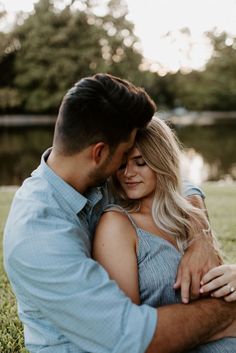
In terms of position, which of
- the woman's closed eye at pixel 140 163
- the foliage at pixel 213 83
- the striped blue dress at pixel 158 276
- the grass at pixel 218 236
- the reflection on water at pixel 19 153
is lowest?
the foliage at pixel 213 83

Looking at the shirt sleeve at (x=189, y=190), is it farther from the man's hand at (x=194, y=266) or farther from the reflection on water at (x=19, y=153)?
the reflection on water at (x=19, y=153)

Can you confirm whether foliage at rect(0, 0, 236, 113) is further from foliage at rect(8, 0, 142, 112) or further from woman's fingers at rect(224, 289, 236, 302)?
woman's fingers at rect(224, 289, 236, 302)

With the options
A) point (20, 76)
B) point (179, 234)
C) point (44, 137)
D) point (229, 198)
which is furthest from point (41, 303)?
point (20, 76)

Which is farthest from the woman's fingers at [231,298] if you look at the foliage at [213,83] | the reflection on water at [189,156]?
the foliage at [213,83]

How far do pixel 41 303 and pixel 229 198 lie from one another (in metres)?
7.67

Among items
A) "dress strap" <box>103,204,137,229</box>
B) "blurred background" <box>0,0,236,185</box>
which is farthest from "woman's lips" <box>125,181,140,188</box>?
"blurred background" <box>0,0,236,185</box>

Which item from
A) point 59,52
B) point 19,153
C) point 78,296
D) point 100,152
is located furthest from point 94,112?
point 59,52

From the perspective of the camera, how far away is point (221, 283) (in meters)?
2.32

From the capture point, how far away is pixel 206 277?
7.72ft

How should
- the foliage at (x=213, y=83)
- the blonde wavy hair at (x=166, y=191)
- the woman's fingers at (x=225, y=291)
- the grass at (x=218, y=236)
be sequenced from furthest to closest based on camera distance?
the foliage at (x=213, y=83), the grass at (x=218, y=236), the blonde wavy hair at (x=166, y=191), the woman's fingers at (x=225, y=291)

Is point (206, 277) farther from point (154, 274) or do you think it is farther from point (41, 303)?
point (41, 303)

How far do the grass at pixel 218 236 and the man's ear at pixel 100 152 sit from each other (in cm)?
173

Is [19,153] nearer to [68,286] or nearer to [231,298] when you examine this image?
[231,298]

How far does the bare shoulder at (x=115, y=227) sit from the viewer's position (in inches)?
91.7
